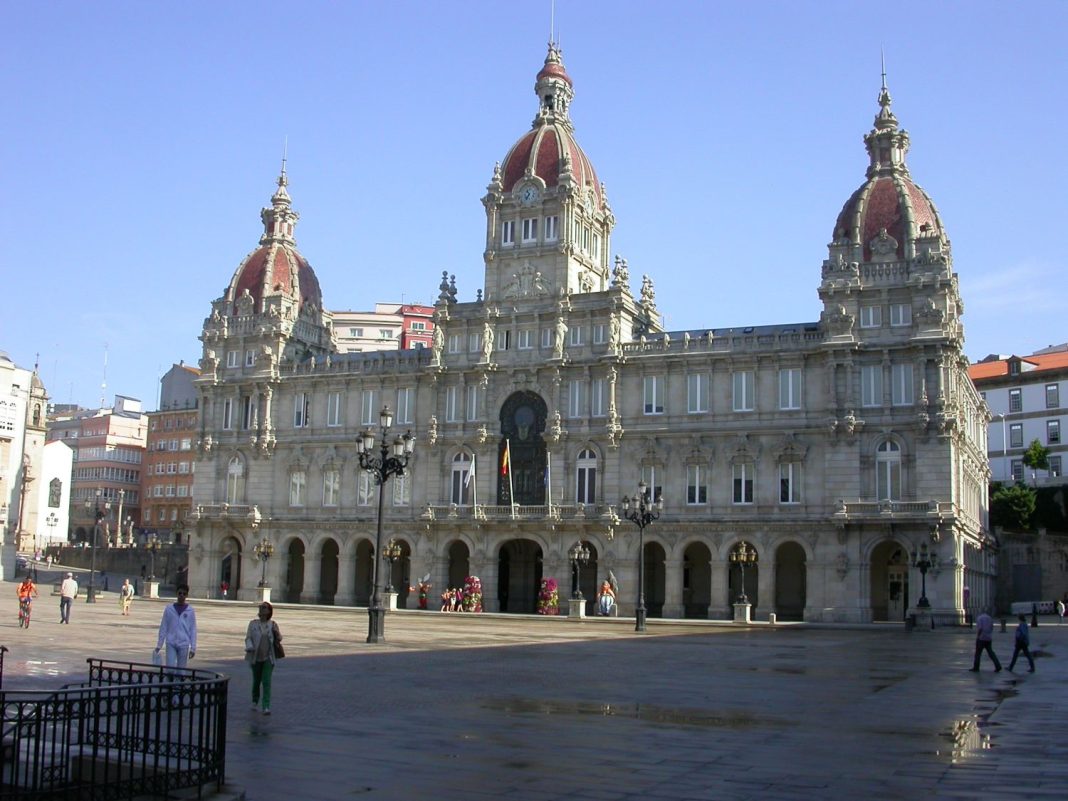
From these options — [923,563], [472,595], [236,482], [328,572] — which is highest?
[236,482]

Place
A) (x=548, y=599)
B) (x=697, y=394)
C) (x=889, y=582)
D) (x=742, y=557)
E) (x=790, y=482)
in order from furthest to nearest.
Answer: (x=697, y=394), (x=548, y=599), (x=889, y=582), (x=790, y=482), (x=742, y=557)

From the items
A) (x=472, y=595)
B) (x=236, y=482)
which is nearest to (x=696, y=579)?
(x=472, y=595)

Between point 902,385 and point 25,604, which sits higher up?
point 902,385

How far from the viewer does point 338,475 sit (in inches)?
3130

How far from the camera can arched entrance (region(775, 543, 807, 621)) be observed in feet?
222

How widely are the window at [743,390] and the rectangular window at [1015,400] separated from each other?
43537 mm

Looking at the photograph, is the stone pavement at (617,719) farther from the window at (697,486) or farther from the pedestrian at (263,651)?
the window at (697,486)

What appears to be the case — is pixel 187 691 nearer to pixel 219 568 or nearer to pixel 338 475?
pixel 338 475

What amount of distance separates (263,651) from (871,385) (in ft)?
173

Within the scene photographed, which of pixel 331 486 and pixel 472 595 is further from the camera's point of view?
pixel 331 486

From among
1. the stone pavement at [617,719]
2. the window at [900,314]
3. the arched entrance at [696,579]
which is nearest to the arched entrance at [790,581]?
the arched entrance at [696,579]

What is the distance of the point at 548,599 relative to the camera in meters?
68.9

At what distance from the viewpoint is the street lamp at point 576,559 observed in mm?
69250

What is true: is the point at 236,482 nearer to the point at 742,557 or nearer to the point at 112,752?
the point at 742,557
